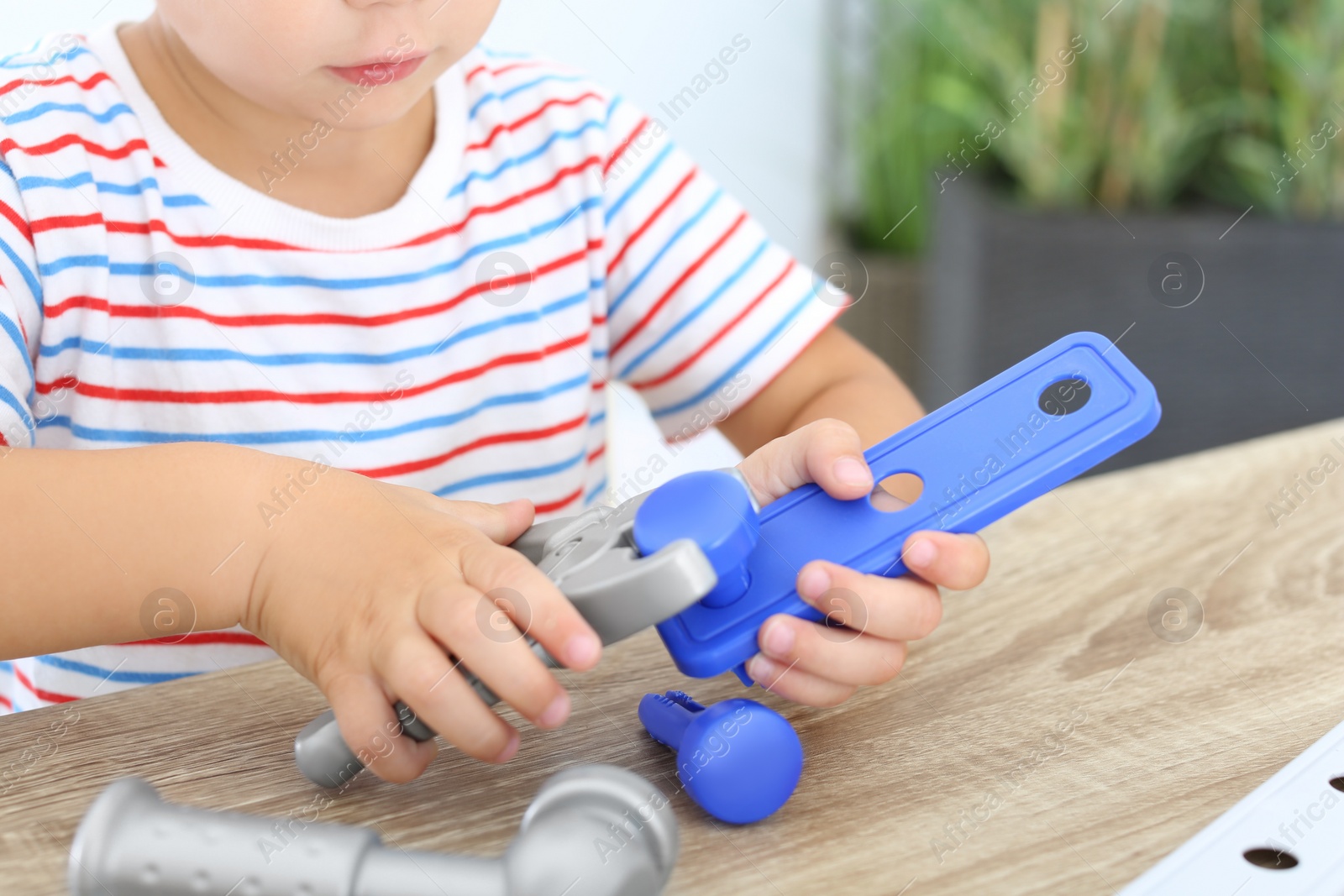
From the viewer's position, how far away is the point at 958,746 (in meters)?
0.44

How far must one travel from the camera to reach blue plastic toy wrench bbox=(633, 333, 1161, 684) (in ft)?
1.44

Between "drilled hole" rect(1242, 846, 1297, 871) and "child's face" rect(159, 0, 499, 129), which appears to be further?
"child's face" rect(159, 0, 499, 129)

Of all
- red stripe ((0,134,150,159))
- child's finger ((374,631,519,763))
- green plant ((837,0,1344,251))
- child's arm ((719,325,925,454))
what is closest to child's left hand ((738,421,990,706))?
child's finger ((374,631,519,763))

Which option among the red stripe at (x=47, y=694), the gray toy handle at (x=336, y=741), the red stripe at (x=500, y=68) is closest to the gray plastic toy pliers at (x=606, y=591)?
the gray toy handle at (x=336, y=741)

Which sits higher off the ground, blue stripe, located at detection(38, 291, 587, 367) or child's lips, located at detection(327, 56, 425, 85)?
child's lips, located at detection(327, 56, 425, 85)

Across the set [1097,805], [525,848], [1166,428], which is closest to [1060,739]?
[1097,805]

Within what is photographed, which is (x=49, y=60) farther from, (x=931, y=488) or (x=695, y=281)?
(x=931, y=488)

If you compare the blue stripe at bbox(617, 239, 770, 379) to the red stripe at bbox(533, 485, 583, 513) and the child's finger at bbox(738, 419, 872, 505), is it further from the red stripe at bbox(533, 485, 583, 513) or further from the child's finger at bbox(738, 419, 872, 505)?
the child's finger at bbox(738, 419, 872, 505)

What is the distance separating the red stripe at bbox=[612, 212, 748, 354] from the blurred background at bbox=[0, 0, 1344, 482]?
0.87 metres

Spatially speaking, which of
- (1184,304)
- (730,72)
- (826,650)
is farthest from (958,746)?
(730,72)

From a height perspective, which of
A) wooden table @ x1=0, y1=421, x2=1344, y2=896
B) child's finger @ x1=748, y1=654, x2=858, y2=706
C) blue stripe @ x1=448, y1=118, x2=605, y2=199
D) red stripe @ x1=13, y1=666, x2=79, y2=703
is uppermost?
blue stripe @ x1=448, y1=118, x2=605, y2=199

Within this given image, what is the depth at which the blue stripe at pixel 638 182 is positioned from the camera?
2.56 ft

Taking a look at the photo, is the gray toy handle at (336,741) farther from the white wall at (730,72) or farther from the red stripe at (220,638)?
the white wall at (730,72)

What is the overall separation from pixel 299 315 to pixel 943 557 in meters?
0.42
